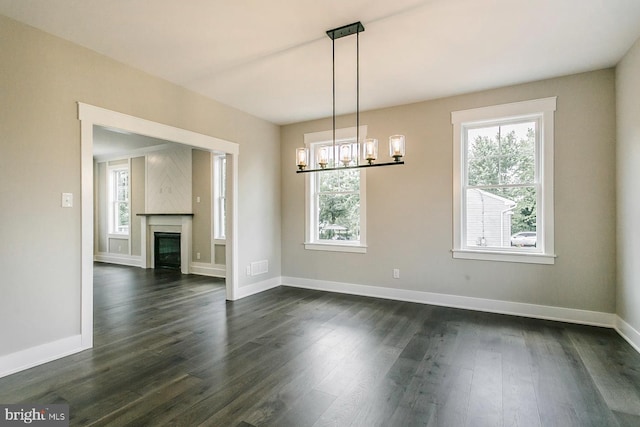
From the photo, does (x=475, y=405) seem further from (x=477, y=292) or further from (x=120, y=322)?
(x=120, y=322)

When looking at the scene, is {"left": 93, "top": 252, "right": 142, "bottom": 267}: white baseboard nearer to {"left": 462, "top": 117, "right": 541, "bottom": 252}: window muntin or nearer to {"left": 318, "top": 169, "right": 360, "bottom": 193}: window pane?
{"left": 318, "top": 169, "right": 360, "bottom": 193}: window pane

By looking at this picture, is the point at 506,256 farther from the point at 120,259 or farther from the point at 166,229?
the point at 120,259

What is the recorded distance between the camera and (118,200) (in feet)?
28.1

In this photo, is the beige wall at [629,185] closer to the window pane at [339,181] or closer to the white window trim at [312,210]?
the white window trim at [312,210]

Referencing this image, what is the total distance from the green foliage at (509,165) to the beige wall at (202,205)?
16.4ft

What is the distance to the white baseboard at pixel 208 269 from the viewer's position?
21.7ft

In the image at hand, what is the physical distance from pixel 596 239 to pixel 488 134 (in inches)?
67.6

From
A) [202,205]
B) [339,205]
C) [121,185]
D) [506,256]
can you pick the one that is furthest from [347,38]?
[121,185]

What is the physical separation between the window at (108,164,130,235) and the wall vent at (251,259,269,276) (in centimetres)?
503

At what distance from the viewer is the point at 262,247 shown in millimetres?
5402

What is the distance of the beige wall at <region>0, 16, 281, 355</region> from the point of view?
2.61 meters

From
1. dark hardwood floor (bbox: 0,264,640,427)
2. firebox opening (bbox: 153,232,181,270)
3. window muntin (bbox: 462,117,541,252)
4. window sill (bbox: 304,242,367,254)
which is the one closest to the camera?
dark hardwood floor (bbox: 0,264,640,427)

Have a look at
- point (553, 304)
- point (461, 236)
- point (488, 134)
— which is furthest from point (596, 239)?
point (488, 134)

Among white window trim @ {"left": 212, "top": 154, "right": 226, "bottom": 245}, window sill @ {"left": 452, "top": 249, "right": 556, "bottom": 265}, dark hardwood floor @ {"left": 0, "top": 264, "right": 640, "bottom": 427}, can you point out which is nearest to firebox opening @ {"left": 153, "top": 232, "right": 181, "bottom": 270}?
white window trim @ {"left": 212, "top": 154, "right": 226, "bottom": 245}
